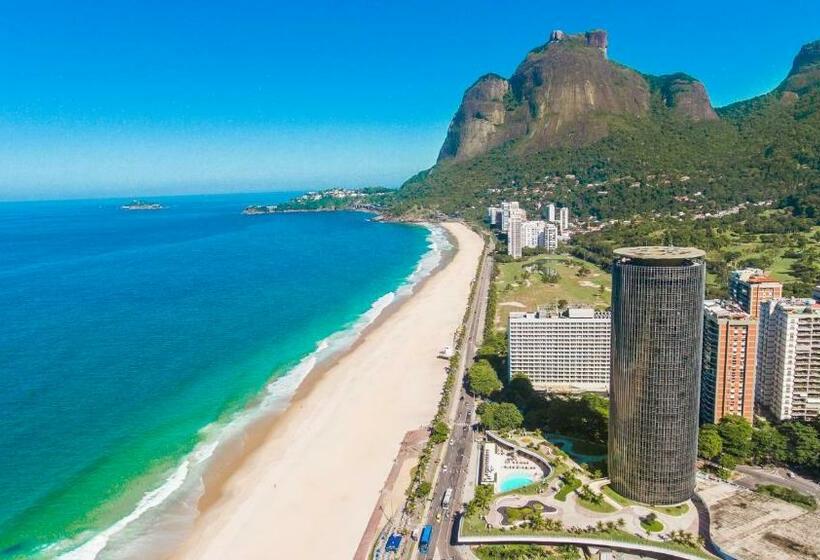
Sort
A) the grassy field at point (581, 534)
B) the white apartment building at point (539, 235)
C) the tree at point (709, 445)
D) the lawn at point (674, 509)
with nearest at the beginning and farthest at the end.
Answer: the grassy field at point (581, 534)
the lawn at point (674, 509)
the tree at point (709, 445)
the white apartment building at point (539, 235)

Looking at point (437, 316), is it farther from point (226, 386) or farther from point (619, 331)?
point (619, 331)

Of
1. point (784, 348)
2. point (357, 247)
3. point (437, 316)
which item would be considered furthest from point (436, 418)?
point (357, 247)

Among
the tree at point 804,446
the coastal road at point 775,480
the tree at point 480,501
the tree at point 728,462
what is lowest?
the coastal road at point 775,480

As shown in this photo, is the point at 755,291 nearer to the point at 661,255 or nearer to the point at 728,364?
the point at 728,364

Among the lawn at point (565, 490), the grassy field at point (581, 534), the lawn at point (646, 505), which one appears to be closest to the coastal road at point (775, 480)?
the lawn at point (646, 505)

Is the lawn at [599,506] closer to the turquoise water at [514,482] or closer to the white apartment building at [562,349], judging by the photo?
the turquoise water at [514,482]

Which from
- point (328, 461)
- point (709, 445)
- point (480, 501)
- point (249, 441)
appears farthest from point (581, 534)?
point (249, 441)
